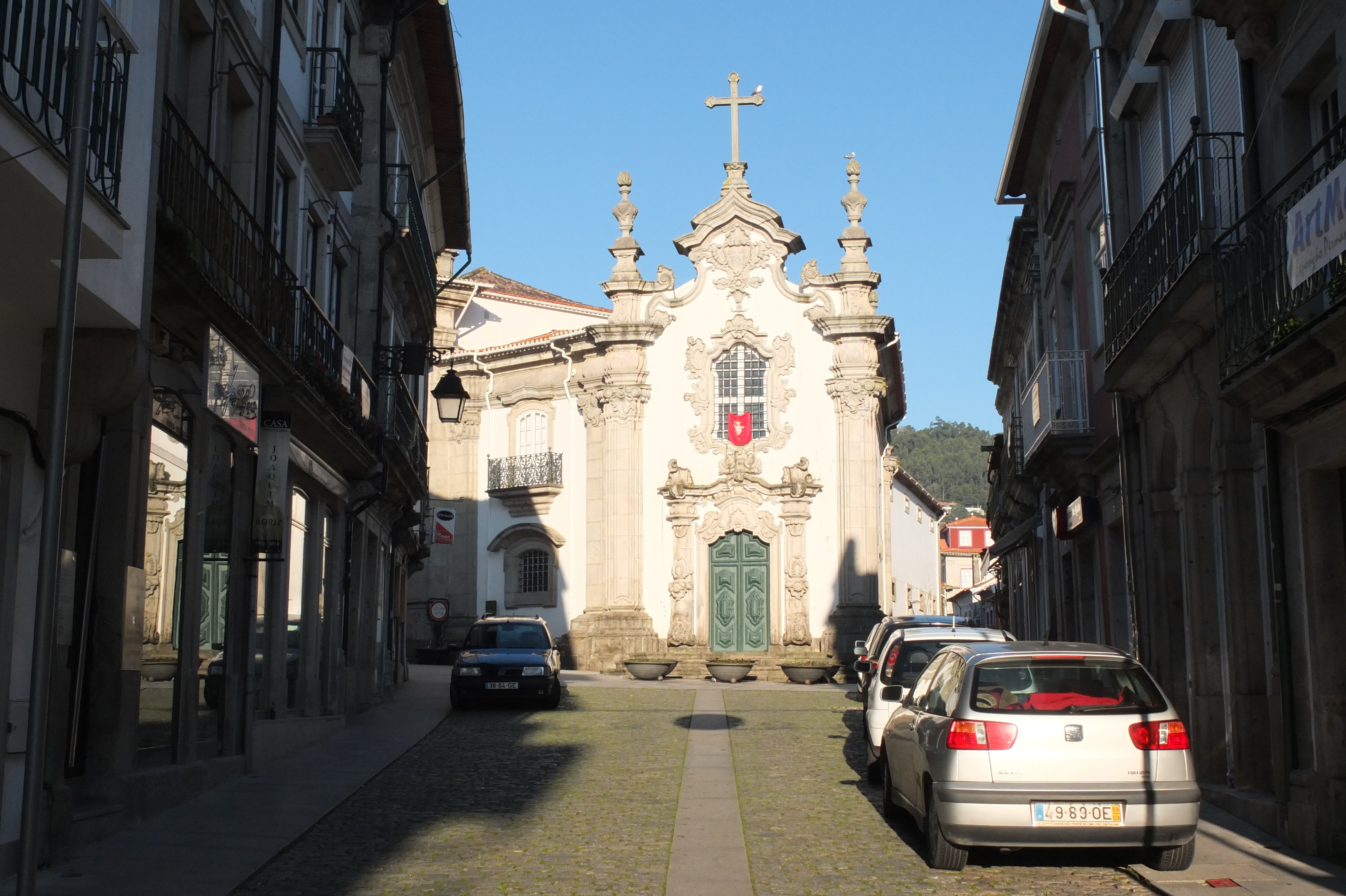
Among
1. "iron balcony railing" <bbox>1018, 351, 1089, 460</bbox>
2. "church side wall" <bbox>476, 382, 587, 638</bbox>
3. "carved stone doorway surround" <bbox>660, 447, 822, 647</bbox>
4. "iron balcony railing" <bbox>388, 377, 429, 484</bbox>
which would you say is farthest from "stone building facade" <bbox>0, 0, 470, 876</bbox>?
"church side wall" <bbox>476, 382, 587, 638</bbox>

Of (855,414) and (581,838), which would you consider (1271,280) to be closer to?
(581,838)

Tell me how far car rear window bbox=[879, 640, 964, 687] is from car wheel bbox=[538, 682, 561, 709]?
834 centimetres

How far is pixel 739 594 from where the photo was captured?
119 ft

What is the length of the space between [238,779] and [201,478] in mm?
2923

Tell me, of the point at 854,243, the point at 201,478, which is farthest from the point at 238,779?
the point at 854,243

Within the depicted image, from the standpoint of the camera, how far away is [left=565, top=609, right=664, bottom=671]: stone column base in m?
35.9

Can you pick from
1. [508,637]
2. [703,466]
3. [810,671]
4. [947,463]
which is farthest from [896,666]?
[947,463]

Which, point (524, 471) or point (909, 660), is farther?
point (524, 471)

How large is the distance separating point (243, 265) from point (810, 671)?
71.5 ft

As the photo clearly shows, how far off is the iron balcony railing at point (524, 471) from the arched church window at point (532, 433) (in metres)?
0.22

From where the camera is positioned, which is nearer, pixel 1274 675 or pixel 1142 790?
pixel 1142 790

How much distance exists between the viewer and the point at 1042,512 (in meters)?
24.4

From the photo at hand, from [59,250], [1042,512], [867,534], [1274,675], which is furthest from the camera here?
[867,534]

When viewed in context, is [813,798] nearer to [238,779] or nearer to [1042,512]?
[238,779]
